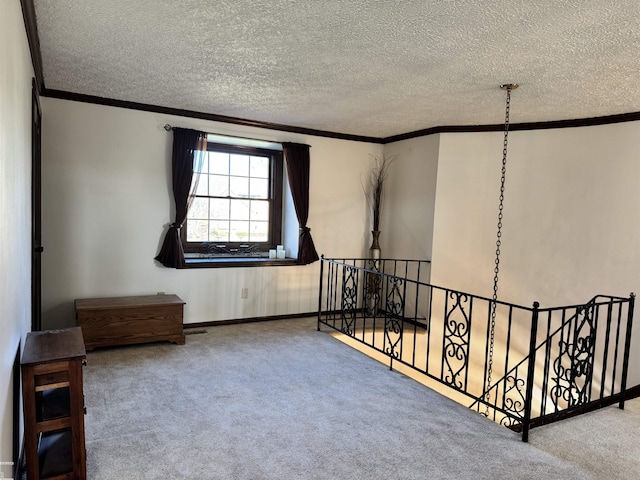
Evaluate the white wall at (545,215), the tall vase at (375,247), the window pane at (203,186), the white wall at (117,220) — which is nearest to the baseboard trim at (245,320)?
the white wall at (117,220)

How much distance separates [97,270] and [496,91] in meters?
4.19

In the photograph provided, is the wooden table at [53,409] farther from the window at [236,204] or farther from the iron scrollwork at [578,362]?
the window at [236,204]

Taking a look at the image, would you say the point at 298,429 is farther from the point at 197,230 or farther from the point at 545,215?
the point at 545,215

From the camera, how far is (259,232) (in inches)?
219

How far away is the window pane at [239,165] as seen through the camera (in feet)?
17.3

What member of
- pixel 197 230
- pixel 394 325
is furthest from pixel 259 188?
pixel 394 325

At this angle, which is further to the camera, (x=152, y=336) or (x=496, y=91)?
(x=152, y=336)

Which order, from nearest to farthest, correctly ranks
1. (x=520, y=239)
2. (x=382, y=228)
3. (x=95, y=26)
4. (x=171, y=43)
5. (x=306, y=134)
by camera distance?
1. (x=95, y=26)
2. (x=171, y=43)
3. (x=520, y=239)
4. (x=306, y=134)
5. (x=382, y=228)

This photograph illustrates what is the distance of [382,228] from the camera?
616 cm

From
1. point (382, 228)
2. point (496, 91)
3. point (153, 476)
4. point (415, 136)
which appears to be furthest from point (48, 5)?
Result: point (382, 228)

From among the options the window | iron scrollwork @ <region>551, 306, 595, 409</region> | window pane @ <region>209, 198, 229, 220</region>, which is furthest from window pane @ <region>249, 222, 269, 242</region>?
Result: iron scrollwork @ <region>551, 306, 595, 409</region>

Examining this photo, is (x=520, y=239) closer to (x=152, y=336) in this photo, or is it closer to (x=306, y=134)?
(x=306, y=134)

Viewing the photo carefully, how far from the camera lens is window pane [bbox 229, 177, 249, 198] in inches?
207

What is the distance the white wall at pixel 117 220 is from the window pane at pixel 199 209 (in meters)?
0.37
